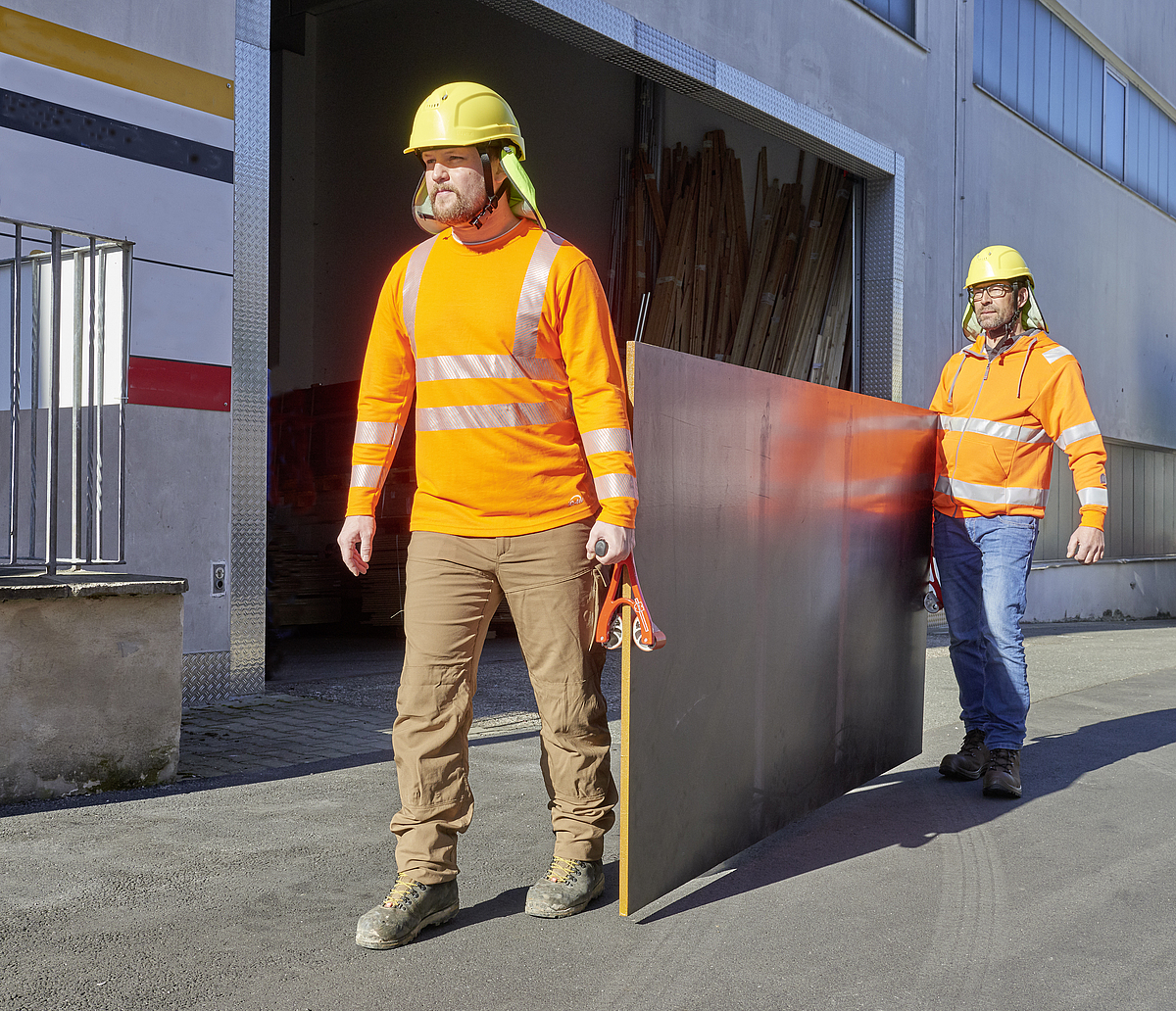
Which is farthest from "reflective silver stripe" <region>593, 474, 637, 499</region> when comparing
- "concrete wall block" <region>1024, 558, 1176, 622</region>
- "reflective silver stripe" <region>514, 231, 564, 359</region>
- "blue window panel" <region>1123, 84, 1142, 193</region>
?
"blue window panel" <region>1123, 84, 1142, 193</region>

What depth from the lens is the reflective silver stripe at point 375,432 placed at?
3395mm

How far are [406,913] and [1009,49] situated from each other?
1486 cm

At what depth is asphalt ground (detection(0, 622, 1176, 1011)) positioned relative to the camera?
2793 mm

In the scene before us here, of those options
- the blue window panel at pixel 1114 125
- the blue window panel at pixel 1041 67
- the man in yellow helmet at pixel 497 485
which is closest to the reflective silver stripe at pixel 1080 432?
the man in yellow helmet at pixel 497 485

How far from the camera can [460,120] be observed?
10.2ft

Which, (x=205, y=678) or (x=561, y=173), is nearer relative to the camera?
(x=205, y=678)

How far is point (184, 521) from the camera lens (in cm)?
668

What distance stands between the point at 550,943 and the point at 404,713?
688 millimetres

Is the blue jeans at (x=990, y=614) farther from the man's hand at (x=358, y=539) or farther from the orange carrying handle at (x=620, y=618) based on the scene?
the man's hand at (x=358, y=539)

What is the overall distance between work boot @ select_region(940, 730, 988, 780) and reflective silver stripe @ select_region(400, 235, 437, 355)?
10.1ft

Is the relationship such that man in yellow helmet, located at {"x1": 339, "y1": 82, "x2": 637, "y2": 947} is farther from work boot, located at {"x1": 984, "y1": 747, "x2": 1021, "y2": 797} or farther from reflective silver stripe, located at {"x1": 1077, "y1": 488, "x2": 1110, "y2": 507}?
reflective silver stripe, located at {"x1": 1077, "y1": 488, "x2": 1110, "y2": 507}

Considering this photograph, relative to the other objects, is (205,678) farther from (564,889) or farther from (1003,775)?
(1003,775)

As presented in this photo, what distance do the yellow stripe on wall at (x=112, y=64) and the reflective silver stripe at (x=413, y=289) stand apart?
375cm

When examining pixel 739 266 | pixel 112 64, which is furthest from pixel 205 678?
pixel 739 266
